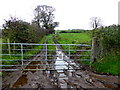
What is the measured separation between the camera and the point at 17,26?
9406 mm

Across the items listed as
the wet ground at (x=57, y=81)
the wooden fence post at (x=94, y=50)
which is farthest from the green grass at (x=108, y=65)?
the wet ground at (x=57, y=81)

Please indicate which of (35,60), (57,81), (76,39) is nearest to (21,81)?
(57,81)

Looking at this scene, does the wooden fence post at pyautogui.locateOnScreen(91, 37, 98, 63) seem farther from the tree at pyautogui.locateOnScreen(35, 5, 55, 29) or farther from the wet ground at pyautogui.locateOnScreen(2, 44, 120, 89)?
the tree at pyautogui.locateOnScreen(35, 5, 55, 29)

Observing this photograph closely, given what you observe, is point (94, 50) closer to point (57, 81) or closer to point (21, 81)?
point (57, 81)

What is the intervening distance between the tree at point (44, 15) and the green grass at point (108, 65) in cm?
2864

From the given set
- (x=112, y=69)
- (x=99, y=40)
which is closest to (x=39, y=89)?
(x=112, y=69)

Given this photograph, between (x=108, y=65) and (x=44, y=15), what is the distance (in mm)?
31074

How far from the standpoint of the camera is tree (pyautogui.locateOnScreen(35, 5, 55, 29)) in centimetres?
3431

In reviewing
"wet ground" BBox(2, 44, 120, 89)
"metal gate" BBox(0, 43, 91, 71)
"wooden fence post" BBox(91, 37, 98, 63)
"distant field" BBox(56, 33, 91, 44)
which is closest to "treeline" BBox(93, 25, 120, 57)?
"wooden fence post" BBox(91, 37, 98, 63)

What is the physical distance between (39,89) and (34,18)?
3125 centimetres

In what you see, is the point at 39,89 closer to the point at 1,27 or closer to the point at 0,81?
the point at 0,81

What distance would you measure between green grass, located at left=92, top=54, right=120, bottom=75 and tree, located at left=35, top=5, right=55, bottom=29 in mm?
28635

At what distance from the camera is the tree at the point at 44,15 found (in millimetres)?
34312

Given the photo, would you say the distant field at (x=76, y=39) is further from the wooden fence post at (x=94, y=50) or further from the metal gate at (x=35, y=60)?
the wooden fence post at (x=94, y=50)
